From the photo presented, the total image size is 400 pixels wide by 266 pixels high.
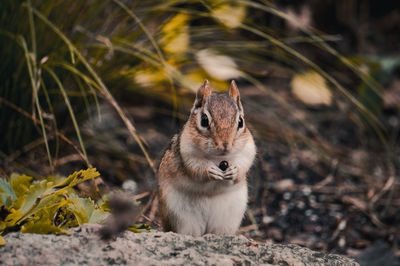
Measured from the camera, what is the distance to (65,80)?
296 centimetres

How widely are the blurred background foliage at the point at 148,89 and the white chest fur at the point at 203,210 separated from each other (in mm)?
433

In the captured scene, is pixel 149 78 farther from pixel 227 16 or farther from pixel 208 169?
pixel 208 169

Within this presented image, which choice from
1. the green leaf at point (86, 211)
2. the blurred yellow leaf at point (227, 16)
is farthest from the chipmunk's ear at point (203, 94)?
the blurred yellow leaf at point (227, 16)

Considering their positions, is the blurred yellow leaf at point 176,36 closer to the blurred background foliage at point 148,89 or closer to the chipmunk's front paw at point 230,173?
the blurred background foliage at point 148,89

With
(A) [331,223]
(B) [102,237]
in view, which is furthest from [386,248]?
(B) [102,237]

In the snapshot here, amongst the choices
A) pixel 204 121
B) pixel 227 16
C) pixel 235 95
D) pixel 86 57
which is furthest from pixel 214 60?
pixel 204 121

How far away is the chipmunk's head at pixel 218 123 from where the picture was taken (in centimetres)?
186

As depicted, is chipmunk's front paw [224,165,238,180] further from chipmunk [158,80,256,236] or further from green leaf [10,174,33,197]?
green leaf [10,174,33,197]

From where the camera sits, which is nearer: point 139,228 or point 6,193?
point 6,193

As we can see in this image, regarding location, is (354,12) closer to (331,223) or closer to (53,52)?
(331,223)

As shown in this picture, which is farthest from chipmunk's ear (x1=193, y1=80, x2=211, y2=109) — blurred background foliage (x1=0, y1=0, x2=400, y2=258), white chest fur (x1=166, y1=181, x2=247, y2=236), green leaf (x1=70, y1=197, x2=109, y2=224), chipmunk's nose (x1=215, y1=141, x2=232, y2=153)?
green leaf (x1=70, y1=197, x2=109, y2=224)

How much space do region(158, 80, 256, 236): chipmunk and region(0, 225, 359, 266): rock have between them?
0.85ft

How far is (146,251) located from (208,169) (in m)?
0.43

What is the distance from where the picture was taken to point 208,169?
6.23 feet
